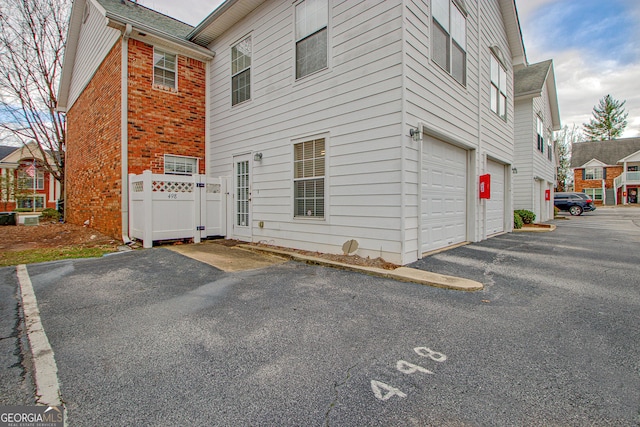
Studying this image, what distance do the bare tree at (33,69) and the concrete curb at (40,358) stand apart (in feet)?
52.5

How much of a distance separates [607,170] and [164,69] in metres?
46.7

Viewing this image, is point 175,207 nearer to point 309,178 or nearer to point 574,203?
point 309,178

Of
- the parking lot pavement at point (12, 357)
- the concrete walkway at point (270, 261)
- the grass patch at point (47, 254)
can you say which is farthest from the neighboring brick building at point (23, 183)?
the parking lot pavement at point (12, 357)

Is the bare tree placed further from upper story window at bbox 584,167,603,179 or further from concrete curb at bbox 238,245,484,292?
upper story window at bbox 584,167,603,179

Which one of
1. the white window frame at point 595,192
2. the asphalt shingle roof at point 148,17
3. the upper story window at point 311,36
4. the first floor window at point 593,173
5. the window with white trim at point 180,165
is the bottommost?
the window with white trim at point 180,165

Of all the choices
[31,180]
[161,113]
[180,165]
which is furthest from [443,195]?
[31,180]

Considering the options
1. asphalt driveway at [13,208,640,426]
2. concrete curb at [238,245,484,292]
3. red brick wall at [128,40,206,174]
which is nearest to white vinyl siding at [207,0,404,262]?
A: concrete curb at [238,245,484,292]

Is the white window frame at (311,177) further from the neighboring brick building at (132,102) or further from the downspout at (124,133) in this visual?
the downspout at (124,133)

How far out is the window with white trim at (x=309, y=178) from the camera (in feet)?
19.8

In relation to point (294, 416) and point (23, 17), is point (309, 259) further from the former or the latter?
point (23, 17)

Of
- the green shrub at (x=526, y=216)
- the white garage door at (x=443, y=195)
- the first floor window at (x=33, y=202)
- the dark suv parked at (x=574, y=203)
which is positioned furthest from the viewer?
the first floor window at (x=33, y=202)

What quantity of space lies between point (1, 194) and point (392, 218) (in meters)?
28.4

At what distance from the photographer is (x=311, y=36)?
627 centimetres

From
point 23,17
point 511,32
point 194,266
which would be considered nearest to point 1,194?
point 23,17
